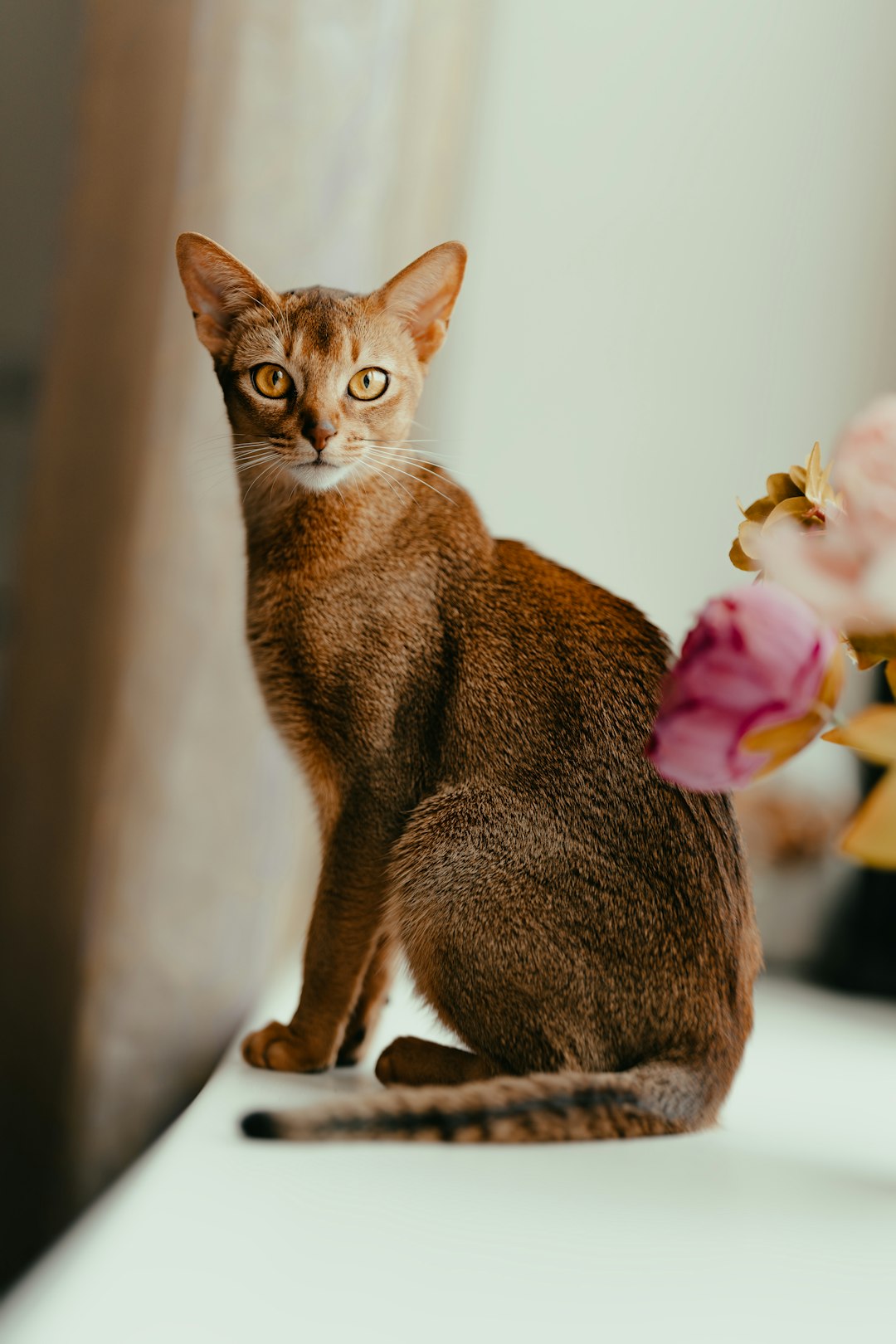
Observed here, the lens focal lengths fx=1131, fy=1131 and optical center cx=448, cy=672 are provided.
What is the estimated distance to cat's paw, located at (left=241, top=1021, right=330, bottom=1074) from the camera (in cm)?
82

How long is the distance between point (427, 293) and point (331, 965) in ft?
1.55

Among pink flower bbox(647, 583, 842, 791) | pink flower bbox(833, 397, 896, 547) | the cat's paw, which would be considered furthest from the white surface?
pink flower bbox(833, 397, 896, 547)

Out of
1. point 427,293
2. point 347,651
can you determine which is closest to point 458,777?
point 347,651

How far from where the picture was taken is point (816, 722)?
1.71 feet

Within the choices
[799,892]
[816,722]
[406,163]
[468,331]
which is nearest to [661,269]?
[468,331]

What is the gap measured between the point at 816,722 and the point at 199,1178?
0.41 meters

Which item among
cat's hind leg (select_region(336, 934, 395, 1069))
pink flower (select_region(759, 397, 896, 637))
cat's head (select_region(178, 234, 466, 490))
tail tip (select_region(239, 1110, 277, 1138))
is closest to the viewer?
pink flower (select_region(759, 397, 896, 637))

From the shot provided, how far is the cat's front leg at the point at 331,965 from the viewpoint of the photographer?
2.61 feet

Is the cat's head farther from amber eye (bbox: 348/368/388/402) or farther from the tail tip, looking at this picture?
the tail tip

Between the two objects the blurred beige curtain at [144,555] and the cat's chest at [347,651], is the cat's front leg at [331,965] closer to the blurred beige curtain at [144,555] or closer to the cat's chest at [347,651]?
the cat's chest at [347,651]

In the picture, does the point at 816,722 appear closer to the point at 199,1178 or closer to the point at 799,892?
the point at 199,1178

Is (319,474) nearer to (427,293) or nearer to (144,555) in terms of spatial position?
(427,293)

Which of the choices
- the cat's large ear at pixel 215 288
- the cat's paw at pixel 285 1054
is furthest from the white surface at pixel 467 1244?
the cat's large ear at pixel 215 288

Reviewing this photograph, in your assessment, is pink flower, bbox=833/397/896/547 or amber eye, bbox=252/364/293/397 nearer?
pink flower, bbox=833/397/896/547
